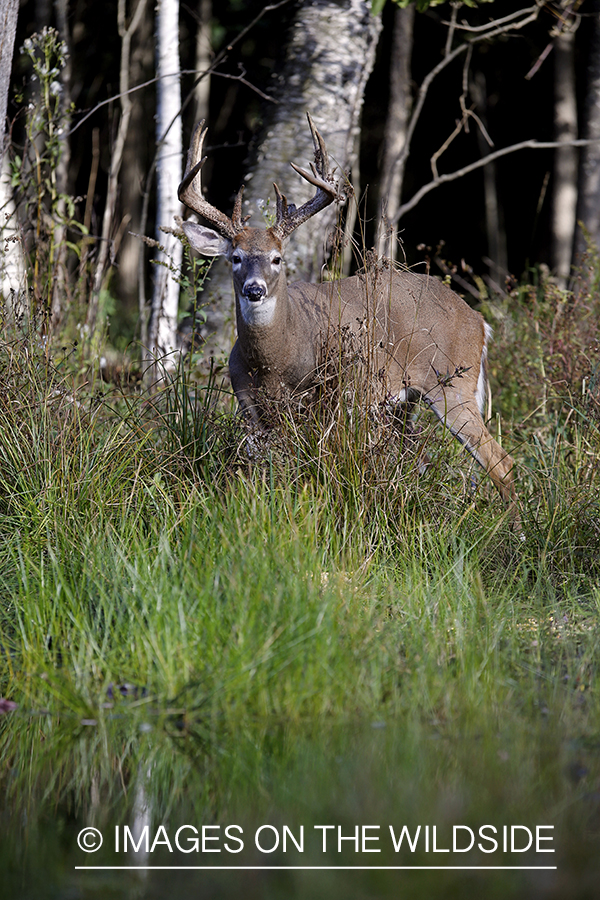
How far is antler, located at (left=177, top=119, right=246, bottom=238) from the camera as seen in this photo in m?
5.62

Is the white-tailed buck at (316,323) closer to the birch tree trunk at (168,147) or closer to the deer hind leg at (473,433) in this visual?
the deer hind leg at (473,433)

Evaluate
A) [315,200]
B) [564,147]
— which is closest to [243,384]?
[315,200]

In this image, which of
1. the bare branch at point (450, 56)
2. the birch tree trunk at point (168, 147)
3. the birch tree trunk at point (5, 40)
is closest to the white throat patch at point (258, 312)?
the birch tree trunk at point (5, 40)

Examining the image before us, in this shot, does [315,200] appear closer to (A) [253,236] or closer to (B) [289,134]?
(A) [253,236]

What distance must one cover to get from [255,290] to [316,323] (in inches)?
18.5

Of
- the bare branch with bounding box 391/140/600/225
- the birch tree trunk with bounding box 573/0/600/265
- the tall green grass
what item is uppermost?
the birch tree trunk with bounding box 573/0/600/265

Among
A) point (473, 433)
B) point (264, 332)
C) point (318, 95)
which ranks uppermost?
point (318, 95)

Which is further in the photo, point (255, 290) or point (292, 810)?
point (255, 290)

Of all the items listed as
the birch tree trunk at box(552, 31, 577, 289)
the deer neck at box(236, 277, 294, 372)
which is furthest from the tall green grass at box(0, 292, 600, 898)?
the birch tree trunk at box(552, 31, 577, 289)

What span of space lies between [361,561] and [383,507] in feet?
1.28

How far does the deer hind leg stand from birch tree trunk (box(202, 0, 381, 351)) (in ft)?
8.12

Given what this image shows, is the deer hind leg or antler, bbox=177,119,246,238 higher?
antler, bbox=177,119,246,238

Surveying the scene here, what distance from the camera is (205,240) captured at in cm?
584

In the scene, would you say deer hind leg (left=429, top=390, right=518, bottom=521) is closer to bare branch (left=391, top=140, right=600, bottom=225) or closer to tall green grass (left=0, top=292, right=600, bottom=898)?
tall green grass (left=0, top=292, right=600, bottom=898)
